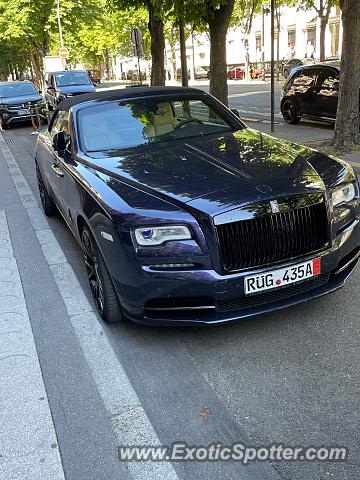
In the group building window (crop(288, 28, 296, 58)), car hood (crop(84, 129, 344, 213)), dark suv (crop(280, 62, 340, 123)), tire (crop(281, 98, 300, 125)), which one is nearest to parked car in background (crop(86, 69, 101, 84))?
building window (crop(288, 28, 296, 58))

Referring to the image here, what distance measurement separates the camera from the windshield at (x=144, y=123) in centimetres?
442

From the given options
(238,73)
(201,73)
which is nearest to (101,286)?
(238,73)

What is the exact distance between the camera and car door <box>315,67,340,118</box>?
11785mm

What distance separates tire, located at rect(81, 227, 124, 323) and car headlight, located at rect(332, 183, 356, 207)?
65.1 inches

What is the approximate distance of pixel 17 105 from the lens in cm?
1814

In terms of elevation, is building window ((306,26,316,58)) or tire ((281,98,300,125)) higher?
building window ((306,26,316,58))

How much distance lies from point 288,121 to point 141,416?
12.3 metres

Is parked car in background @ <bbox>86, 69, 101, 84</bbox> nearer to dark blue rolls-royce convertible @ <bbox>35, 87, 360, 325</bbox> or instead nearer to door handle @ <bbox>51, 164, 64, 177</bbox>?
door handle @ <bbox>51, 164, 64, 177</bbox>

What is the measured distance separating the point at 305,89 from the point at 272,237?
1068 centimetres

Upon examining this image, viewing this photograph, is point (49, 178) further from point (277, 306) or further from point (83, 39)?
point (83, 39)

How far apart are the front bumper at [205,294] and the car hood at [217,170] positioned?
1.43ft

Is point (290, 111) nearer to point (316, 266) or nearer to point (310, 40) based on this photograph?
point (316, 266)

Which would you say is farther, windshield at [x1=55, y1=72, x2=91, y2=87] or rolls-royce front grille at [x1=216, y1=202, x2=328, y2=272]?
windshield at [x1=55, y1=72, x2=91, y2=87]

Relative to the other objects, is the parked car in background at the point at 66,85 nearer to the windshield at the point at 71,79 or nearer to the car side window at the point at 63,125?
the windshield at the point at 71,79
